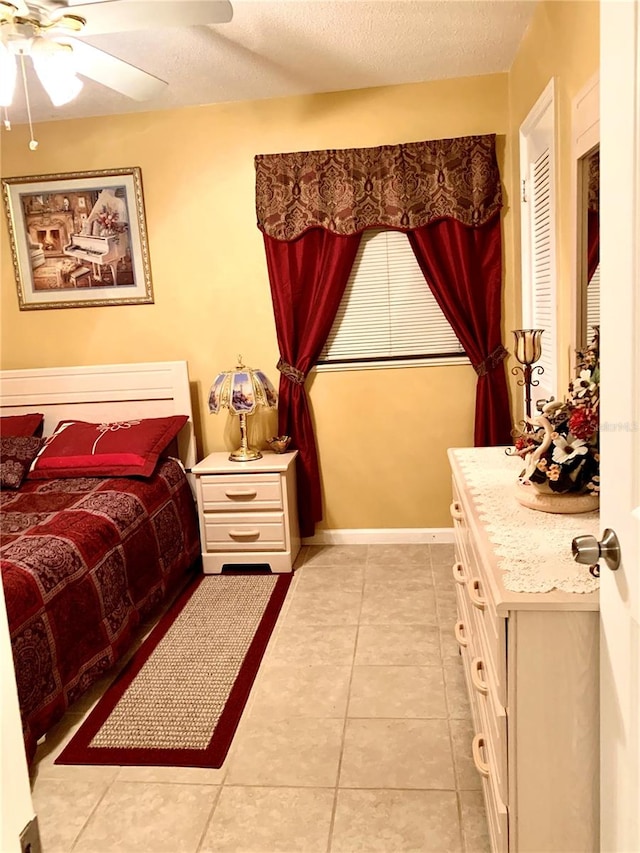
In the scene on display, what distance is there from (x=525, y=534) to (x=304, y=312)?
241cm

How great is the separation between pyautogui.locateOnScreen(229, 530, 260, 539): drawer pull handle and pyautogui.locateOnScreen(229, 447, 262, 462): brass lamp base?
388mm

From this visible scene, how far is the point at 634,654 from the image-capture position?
108 centimetres

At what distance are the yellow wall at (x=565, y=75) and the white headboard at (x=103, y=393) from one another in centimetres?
217

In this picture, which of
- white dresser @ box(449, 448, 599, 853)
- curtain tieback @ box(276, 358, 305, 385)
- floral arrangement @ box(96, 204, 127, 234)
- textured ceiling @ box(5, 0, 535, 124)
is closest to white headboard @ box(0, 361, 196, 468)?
curtain tieback @ box(276, 358, 305, 385)

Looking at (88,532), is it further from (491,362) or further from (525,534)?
(491,362)

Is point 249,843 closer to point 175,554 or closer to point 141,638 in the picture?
point 141,638

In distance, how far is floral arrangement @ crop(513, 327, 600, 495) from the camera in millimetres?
1683

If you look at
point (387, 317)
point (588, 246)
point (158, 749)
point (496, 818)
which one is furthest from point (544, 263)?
point (158, 749)

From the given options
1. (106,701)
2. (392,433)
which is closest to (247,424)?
(392,433)

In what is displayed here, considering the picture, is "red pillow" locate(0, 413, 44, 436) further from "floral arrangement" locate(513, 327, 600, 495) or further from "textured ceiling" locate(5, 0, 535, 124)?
"floral arrangement" locate(513, 327, 600, 495)

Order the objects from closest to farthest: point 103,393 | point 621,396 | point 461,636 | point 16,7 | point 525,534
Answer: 1. point 621,396
2. point 525,534
3. point 16,7
4. point 461,636
5. point 103,393

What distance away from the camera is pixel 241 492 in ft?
11.8

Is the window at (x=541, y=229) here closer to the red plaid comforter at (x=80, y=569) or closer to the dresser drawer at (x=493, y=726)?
the dresser drawer at (x=493, y=726)

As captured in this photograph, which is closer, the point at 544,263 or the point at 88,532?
the point at 88,532
